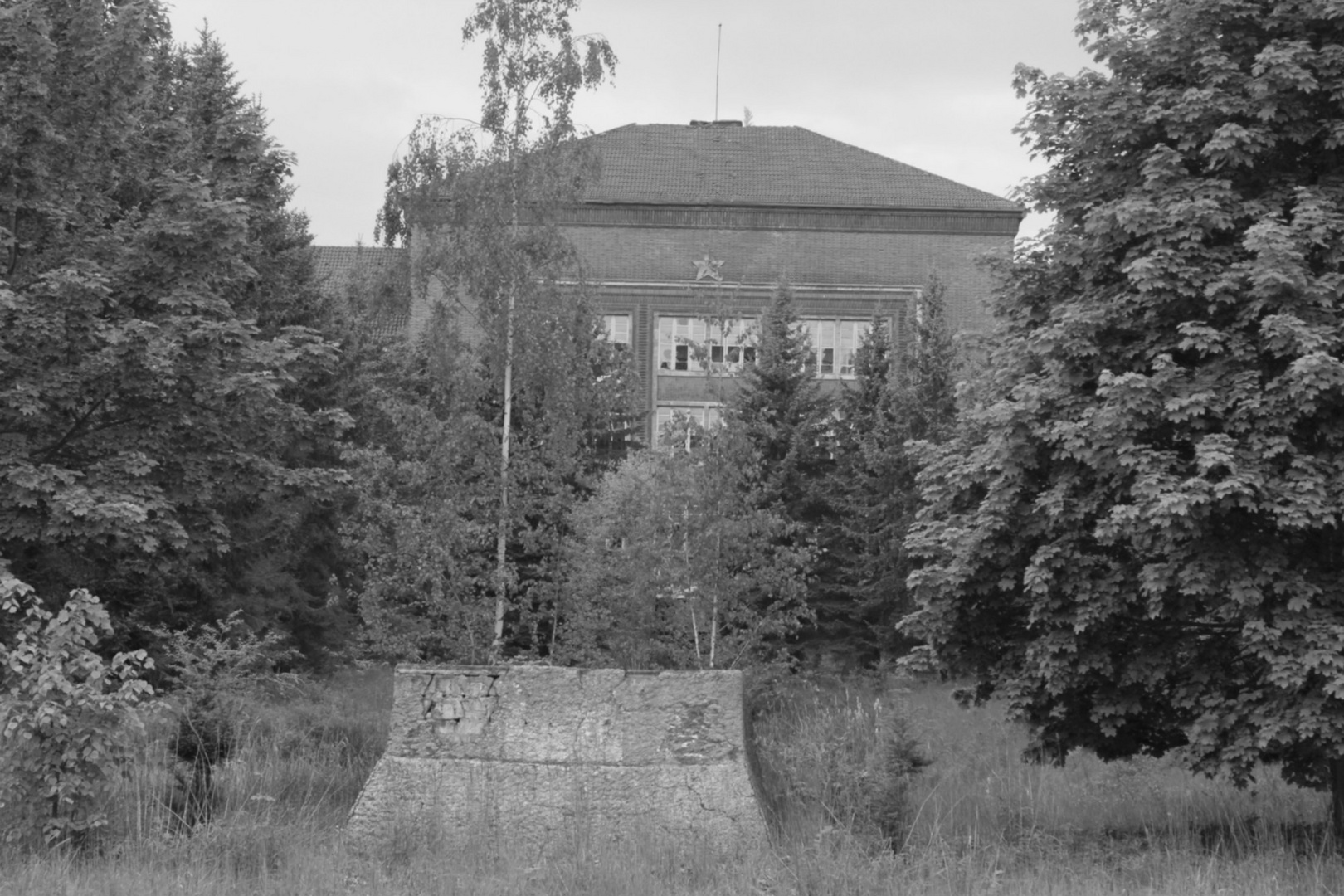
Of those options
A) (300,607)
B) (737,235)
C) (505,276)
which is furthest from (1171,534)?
(737,235)

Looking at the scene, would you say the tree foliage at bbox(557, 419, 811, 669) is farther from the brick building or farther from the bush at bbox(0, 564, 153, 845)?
the brick building

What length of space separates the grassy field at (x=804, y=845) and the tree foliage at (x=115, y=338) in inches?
147

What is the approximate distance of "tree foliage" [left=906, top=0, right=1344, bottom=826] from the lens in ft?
36.1

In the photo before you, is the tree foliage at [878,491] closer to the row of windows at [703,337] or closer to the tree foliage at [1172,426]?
the row of windows at [703,337]

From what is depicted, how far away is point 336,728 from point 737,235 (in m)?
34.9

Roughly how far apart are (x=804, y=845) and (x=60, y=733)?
5.15m

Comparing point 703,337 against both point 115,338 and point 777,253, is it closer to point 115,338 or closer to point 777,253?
point 777,253

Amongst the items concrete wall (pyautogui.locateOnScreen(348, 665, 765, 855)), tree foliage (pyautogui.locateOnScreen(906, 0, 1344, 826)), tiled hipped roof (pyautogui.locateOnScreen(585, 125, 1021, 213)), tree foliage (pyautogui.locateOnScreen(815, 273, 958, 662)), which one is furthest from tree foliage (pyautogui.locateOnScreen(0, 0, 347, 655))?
tiled hipped roof (pyautogui.locateOnScreen(585, 125, 1021, 213))

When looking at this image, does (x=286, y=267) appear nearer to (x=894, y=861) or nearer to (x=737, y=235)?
(x=737, y=235)

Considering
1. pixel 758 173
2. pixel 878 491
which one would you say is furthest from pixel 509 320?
pixel 758 173

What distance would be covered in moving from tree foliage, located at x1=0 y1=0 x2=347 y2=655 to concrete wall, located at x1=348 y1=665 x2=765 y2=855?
19.4 feet

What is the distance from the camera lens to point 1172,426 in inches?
462

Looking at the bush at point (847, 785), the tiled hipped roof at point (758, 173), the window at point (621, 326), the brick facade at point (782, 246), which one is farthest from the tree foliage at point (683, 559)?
the tiled hipped roof at point (758, 173)

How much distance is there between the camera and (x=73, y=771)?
995 cm
